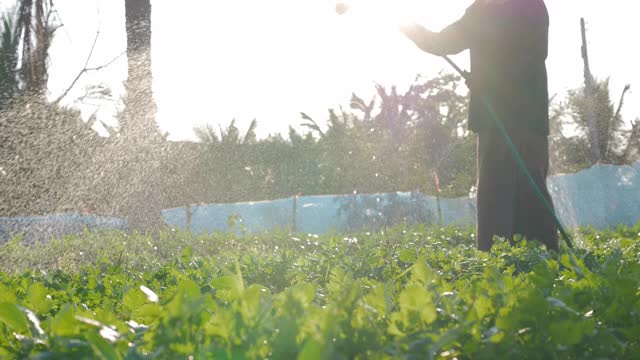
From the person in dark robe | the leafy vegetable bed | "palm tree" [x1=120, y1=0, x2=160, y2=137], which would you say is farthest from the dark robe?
"palm tree" [x1=120, y1=0, x2=160, y2=137]

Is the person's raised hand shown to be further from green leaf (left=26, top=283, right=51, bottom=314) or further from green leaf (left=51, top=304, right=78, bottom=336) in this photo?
green leaf (left=51, top=304, right=78, bottom=336)

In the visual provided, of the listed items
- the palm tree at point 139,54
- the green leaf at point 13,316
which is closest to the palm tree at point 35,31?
the palm tree at point 139,54

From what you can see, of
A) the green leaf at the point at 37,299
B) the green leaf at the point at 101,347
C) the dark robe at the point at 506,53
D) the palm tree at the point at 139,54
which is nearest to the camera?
the green leaf at the point at 101,347

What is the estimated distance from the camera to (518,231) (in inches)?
218

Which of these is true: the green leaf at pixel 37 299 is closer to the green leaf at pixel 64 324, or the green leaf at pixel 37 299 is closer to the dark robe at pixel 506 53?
the green leaf at pixel 64 324

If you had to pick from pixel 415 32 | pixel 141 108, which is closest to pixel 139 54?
pixel 141 108

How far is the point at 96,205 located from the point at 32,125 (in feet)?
6.67

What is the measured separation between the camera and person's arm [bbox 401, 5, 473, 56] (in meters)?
5.34

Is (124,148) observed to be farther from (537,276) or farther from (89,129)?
(537,276)

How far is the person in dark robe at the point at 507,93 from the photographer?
17.3 feet

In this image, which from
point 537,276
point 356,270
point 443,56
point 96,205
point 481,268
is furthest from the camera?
A: point 96,205

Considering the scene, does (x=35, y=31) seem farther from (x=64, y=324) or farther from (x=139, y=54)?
(x=64, y=324)

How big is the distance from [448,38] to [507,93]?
0.57 meters

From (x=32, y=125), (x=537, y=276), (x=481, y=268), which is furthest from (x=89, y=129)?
(x=537, y=276)
